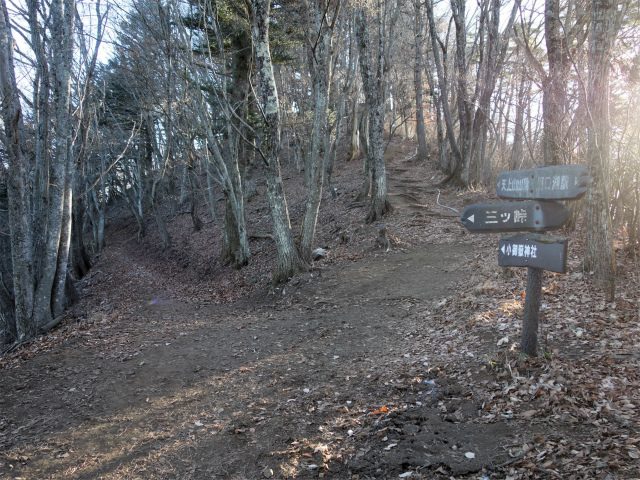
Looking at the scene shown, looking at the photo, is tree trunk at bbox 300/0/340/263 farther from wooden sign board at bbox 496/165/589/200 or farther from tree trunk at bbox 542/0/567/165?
wooden sign board at bbox 496/165/589/200

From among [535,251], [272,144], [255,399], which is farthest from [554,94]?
[255,399]

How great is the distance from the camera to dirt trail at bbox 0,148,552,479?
3543 mm

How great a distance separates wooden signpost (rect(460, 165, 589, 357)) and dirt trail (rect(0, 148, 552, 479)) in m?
1.38

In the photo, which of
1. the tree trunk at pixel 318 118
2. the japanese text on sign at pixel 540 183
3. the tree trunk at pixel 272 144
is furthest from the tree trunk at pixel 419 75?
the japanese text on sign at pixel 540 183

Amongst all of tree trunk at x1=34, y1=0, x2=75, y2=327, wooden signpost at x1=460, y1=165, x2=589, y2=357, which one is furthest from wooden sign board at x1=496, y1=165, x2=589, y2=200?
tree trunk at x1=34, y1=0, x2=75, y2=327

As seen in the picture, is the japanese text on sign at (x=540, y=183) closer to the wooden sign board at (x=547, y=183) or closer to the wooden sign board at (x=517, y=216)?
the wooden sign board at (x=547, y=183)

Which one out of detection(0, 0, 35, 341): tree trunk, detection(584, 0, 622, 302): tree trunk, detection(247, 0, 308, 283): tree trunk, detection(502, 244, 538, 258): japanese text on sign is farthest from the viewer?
detection(247, 0, 308, 283): tree trunk

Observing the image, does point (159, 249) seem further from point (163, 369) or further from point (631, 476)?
point (631, 476)

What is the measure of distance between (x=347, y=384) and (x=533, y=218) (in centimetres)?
299

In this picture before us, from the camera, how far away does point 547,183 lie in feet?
11.8

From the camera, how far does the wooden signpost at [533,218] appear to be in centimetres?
349

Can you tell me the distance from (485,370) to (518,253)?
4.85 feet

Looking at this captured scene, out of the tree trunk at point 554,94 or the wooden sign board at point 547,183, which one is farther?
the tree trunk at point 554,94

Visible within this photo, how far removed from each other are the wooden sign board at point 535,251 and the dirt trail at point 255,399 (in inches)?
60.7
